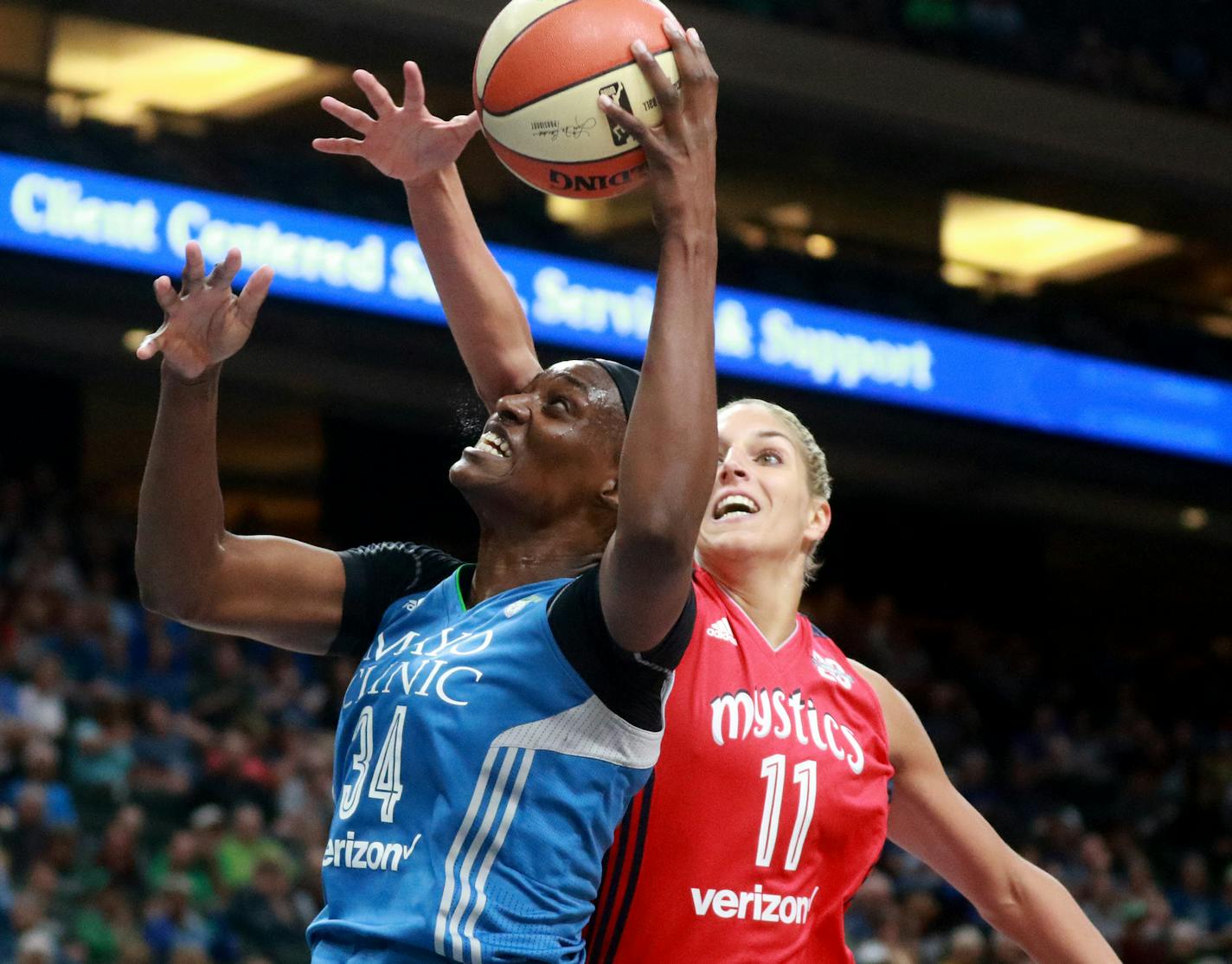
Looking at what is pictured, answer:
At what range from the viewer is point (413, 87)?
300 centimetres

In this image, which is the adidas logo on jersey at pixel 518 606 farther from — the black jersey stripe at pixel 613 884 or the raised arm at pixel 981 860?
the raised arm at pixel 981 860

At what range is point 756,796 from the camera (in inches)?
125

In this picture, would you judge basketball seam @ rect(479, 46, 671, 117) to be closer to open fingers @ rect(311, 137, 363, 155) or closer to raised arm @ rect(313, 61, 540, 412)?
raised arm @ rect(313, 61, 540, 412)

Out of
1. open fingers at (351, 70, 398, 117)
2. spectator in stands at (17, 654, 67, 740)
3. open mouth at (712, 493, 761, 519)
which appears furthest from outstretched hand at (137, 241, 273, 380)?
spectator in stands at (17, 654, 67, 740)

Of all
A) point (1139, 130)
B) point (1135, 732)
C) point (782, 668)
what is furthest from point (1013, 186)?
point (782, 668)

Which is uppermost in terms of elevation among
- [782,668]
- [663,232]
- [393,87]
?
[393,87]

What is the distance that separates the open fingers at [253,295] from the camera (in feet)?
8.57

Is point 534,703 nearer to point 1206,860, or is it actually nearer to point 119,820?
point 119,820

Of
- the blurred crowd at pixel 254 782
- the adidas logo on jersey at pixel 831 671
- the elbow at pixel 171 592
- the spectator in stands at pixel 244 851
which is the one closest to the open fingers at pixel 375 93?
the elbow at pixel 171 592

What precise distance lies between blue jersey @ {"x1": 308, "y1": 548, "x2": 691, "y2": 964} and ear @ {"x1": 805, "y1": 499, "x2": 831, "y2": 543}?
45.3 inches

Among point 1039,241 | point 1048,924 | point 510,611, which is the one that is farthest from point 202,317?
point 1039,241

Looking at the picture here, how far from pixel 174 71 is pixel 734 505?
15.7 m

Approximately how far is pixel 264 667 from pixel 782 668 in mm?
8935

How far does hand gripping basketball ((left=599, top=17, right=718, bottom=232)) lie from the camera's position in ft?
8.08
